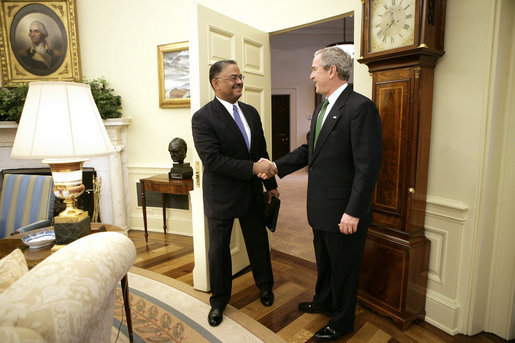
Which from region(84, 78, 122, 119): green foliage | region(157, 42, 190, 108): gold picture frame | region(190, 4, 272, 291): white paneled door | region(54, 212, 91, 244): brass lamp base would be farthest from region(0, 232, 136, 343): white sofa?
region(84, 78, 122, 119): green foliage

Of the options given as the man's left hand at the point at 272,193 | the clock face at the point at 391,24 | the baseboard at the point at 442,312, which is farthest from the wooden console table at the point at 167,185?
the baseboard at the point at 442,312

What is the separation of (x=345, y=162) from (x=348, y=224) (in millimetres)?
334

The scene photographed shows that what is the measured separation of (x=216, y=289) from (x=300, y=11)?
238 centimetres

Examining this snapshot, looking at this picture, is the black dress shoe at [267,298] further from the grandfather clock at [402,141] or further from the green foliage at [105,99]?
the green foliage at [105,99]

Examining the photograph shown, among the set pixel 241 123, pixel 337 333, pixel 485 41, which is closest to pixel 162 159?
pixel 241 123

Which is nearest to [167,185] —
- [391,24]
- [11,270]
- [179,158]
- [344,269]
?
[179,158]

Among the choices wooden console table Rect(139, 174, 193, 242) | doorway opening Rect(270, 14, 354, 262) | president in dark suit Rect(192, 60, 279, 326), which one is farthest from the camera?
doorway opening Rect(270, 14, 354, 262)

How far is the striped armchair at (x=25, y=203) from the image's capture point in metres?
2.50

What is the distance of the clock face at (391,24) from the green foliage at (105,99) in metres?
3.04

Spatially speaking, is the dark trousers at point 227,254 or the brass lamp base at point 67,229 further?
the dark trousers at point 227,254

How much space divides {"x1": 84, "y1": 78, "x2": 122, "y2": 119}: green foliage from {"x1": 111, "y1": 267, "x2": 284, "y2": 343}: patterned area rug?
7.05 ft

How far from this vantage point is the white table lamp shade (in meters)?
1.42

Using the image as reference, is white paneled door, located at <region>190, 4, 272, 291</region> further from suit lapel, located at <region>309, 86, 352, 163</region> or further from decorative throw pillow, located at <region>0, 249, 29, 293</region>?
decorative throw pillow, located at <region>0, 249, 29, 293</region>

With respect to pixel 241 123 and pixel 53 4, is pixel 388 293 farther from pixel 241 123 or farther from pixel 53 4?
pixel 53 4
